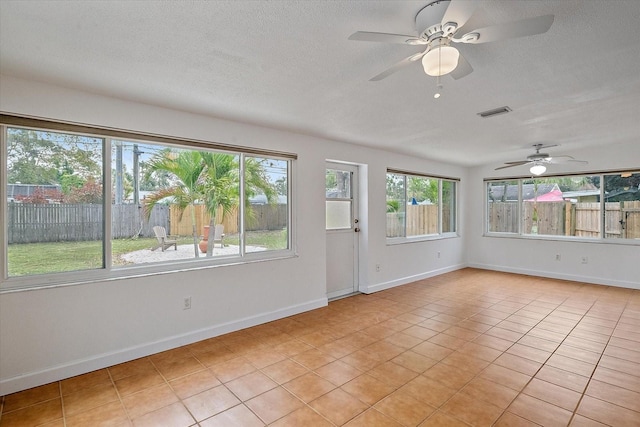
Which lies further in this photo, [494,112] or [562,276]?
[562,276]

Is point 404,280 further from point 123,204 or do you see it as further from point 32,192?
point 32,192

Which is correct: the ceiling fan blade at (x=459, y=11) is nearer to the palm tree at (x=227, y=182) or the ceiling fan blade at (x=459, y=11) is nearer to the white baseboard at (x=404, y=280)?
the palm tree at (x=227, y=182)

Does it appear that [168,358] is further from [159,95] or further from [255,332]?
[159,95]

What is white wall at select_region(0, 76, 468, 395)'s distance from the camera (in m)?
2.48

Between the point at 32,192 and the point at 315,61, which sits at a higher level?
the point at 315,61

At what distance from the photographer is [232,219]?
3.76 m

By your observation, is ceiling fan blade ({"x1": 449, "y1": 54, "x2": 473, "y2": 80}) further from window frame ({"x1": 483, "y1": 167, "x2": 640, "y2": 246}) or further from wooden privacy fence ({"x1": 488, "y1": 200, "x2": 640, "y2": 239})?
wooden privacy fence ({"x1": 488, "y1": 200, "x2": 640, "y2": 239})

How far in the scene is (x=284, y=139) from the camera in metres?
4.04

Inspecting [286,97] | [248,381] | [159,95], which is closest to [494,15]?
[286,97]

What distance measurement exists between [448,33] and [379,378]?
2450 millimetres

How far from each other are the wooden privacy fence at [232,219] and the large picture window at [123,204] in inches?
0.4

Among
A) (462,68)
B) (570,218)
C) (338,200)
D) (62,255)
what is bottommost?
(62,255)

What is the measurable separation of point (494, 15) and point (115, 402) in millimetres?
3433

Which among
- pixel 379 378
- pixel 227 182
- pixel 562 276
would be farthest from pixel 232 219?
pixel 562 276
